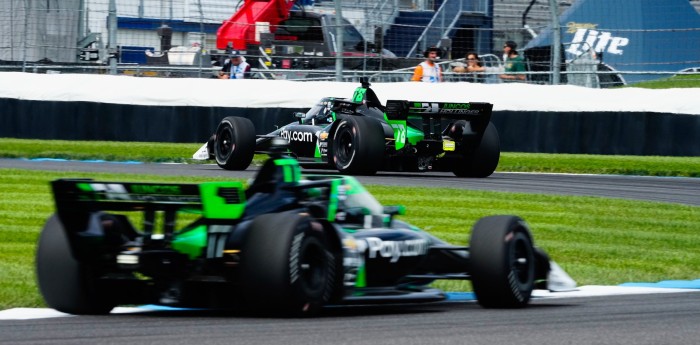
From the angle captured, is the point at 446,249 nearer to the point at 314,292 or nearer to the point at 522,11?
the point at 314,292

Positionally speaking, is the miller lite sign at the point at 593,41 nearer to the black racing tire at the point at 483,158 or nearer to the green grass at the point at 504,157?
the green grass at the point at 504,157

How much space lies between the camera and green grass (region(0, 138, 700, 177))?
64.8 feet

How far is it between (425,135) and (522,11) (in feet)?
27.9

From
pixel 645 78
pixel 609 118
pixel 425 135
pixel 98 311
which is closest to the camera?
pixel 98 311

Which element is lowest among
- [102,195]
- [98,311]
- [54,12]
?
[98,311]

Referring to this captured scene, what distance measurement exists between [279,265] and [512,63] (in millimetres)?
17857

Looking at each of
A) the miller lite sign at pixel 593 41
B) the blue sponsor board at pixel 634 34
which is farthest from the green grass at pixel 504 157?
the miller lite sign at pixel 593 41

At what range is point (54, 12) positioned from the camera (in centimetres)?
2392

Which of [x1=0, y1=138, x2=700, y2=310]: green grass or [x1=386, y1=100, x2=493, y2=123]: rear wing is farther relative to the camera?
[x1=386, y1=100, x2=493, y2=123]: rear wing

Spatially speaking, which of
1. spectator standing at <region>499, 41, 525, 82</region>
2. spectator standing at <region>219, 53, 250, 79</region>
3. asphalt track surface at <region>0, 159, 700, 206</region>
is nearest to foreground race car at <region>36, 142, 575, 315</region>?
asphalt track surface at <region>0, 159, 700, 206</region>

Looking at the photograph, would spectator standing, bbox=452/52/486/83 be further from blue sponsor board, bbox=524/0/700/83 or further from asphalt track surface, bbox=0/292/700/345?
asphalt track surface, bbox=0/292/700/345

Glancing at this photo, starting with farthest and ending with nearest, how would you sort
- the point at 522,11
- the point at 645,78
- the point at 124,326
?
the point at 522,11 → the point at 645,78 → the point at 124,326

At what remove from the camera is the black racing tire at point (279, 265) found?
6191 mm

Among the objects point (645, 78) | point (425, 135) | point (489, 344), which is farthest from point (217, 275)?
point (645, 78)
